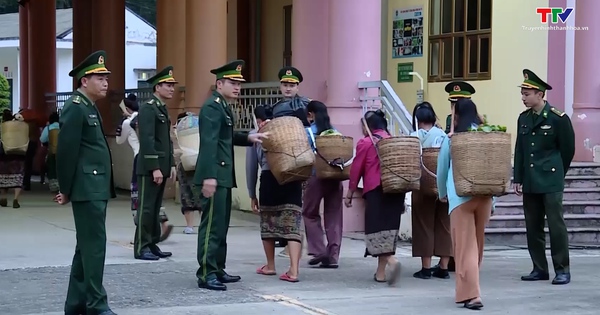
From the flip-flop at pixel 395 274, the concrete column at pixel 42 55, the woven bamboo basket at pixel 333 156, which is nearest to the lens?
the flip-flop at pixel 395 274

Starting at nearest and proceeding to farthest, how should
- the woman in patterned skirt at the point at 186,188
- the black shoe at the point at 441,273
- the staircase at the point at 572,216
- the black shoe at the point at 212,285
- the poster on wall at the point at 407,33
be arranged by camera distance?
the black shoe at the point at 212,285
the black shoe at the point at 441,273
the woman in patterned skirt at the point at 186,188
the staircase at the point at 572,216
the poster on wall at the point at 407,33

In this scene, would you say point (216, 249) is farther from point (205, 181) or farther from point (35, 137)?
point (35, 137)

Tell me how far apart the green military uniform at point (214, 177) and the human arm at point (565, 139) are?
3.22 m

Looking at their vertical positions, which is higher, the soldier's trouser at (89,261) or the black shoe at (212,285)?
the soldier's trouser at (89,261)

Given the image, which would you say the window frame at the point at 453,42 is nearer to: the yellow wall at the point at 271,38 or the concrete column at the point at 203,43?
the concrete column at the point at 203,43

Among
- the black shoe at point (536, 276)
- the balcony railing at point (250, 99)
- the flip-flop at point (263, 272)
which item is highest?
the balcony railing at point (250, 99)

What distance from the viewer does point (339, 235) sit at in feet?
34.9

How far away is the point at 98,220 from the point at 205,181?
58.3 inches

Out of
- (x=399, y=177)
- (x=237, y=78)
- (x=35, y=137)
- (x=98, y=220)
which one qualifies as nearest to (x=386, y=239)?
(x=399, y=177)

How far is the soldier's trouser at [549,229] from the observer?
9.88 m

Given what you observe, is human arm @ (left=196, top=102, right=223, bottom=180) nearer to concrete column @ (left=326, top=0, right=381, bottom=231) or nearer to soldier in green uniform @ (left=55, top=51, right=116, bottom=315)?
soldier in green uniform @ (left=55, top=51, right=116, bottom=315)

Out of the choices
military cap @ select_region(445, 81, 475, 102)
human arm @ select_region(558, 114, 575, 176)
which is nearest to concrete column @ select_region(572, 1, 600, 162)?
human arm @ select_region(558, 114, 575, 176)

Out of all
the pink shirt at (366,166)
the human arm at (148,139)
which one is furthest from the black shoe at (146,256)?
the pink shirt at (366,166)

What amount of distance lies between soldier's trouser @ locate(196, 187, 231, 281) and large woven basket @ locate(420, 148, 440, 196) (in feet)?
6.61
